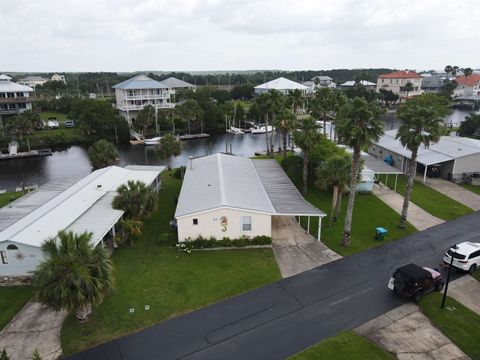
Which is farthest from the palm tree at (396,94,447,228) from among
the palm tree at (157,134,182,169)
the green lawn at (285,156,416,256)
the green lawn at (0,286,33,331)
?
the palm tree at (157,134,182,169)

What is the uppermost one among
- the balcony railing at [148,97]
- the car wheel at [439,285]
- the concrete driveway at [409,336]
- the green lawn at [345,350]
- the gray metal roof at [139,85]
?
the gray metal roof at [139,85]

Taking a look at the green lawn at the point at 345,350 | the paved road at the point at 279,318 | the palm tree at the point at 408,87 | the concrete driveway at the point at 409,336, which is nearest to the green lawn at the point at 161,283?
the paved road at the point at 279,318

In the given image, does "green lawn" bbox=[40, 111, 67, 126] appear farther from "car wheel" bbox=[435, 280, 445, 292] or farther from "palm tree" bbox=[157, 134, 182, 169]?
"car wheel" bbox=[435, 280, 445, 292]

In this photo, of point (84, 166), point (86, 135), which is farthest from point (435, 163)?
point (86, 135)

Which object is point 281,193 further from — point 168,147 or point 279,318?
point 168,147

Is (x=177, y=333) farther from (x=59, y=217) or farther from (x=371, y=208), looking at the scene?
(x=371, y=208)

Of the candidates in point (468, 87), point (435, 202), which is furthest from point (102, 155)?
point (468, 87)

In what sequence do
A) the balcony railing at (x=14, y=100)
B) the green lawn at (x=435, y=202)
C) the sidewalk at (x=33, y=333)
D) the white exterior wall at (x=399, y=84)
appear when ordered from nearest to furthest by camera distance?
1. the sidewalk at (x=33, y=333)
2. the green lawn at (x=435, y=202)
3. the balcony railing at (x=14, y=100)
4. the white exterior wall at (x=399, y=84)

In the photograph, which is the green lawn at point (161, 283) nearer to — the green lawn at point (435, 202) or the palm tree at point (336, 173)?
the palm tree at point (336, 173)
